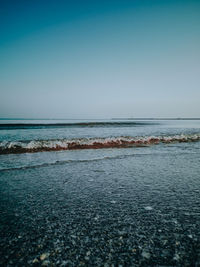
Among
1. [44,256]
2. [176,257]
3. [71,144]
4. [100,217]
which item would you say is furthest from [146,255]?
[71,144]

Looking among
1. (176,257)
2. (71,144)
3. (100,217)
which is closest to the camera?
(176,257)

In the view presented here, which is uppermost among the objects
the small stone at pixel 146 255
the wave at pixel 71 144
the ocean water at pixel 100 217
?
the wave at pixel 71 144

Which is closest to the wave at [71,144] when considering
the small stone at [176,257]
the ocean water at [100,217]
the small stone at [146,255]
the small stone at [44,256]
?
the ocean water at [100,217]

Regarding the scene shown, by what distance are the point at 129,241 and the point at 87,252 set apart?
31.7 inches

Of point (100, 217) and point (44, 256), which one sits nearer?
point (44, 256)

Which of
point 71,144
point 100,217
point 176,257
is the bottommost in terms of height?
point 100,217

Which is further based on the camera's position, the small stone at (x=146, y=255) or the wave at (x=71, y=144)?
the wave at (x=71, y=144)

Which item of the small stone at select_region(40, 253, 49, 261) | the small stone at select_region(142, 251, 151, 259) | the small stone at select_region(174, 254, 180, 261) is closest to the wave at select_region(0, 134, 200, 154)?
the small stone at select_region(40, 253, 49, 261)

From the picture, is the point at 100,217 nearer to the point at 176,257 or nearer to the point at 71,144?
the point at 176,257

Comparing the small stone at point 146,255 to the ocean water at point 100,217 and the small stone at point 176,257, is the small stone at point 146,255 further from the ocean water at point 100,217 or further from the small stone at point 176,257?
the small stone at point 176,257

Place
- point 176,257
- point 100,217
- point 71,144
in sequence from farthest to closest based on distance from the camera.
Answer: point 71,144
point 100,217
point 176,257

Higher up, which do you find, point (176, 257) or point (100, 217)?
point (176, 257)

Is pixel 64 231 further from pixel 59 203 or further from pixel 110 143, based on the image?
pixel 110 143

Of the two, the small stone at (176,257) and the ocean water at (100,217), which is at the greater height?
the small stone at (176,257)
